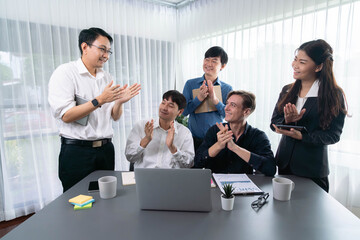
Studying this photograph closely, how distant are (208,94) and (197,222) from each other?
1543 mm

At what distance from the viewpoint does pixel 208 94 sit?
238 cm

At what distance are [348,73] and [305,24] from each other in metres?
0.69

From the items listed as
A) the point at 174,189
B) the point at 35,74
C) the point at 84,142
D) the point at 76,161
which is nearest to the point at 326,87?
the point at 174,189

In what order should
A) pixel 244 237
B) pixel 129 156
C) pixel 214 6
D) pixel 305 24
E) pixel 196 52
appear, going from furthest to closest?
pixel 196 52 → pixel 214 6 → pixel 305 24 → pixel 129 156 → pixel 244 237

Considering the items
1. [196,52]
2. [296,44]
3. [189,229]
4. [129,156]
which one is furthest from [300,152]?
[196,52]

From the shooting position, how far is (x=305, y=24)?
2496 millimetres

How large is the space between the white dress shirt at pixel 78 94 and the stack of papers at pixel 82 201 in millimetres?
716

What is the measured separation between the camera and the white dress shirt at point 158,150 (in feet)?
6.24

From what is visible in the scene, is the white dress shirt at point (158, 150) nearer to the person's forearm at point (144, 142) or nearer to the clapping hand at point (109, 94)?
the person's forearm at point (144, 142)

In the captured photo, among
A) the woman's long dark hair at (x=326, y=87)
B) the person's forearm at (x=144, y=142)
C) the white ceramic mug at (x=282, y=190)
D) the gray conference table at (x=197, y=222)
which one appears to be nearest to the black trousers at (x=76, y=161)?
the person's forearm at (x=144, y=142)

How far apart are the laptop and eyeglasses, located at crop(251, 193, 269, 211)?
0.79 ft

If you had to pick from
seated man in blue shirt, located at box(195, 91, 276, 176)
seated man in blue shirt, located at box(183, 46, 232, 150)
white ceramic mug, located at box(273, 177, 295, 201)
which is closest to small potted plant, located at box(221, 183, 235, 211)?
white ceramic mug, located at box(273, 177, 295, 201)

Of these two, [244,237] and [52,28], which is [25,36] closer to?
[52,28]

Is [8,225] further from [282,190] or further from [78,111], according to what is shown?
[282,190]
